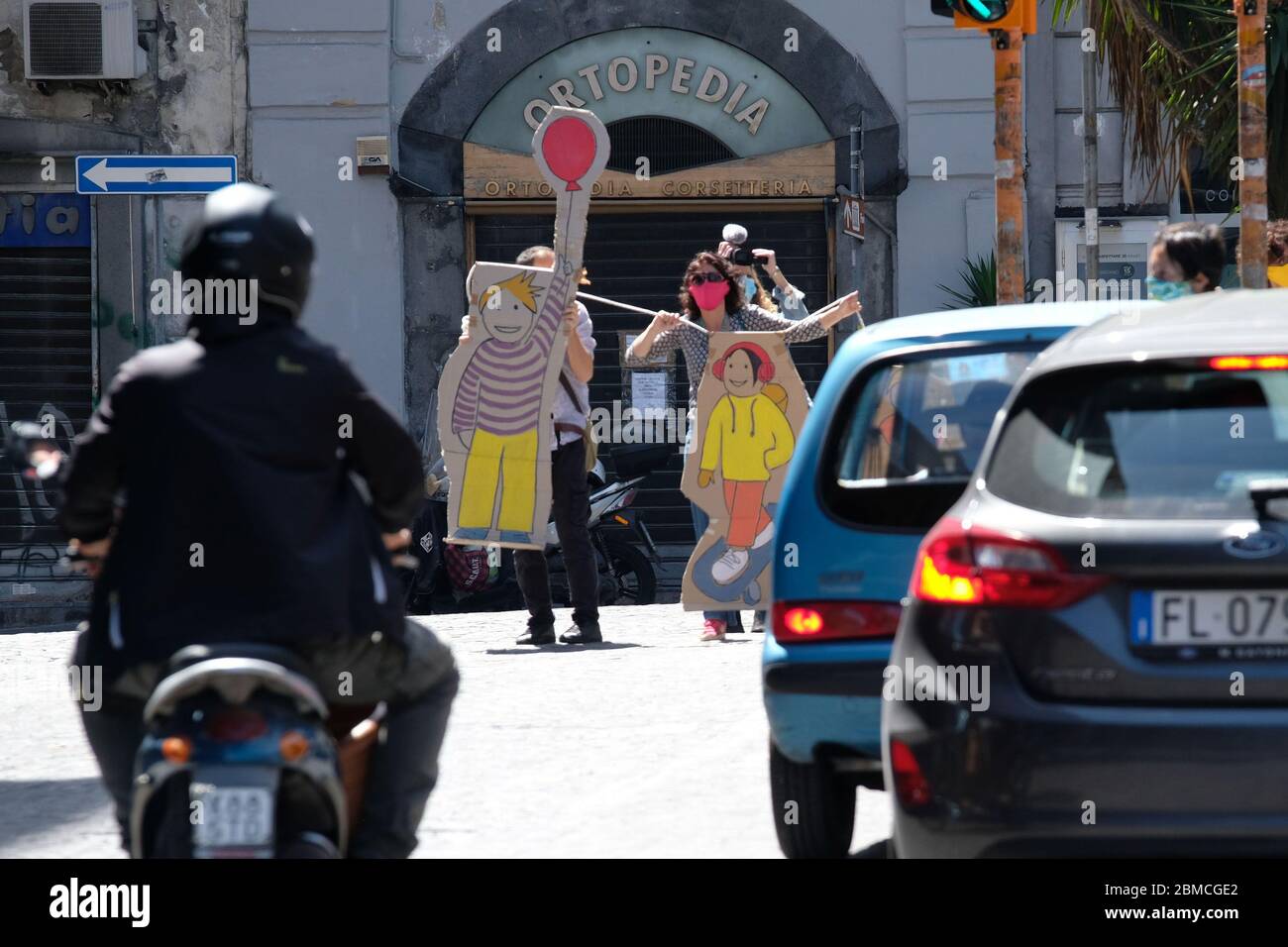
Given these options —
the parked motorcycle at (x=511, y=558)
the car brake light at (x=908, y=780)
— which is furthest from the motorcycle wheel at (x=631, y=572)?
the car brake light at (x=908, y=780)

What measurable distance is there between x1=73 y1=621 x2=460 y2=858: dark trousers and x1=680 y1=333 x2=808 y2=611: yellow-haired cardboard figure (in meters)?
7.41

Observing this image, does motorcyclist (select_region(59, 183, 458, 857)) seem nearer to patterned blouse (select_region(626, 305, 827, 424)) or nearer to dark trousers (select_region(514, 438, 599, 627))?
dark trousers (select_region(514, 438, 599, 627))

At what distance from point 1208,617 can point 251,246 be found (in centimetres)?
191

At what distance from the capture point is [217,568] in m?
3.81

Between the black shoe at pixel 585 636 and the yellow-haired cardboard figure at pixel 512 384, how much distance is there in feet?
1.85

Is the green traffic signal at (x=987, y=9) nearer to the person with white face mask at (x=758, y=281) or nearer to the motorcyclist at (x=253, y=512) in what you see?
the person with white face mask at (x=758, y=281)

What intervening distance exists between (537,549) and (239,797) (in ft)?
25.7

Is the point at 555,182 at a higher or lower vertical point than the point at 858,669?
higher

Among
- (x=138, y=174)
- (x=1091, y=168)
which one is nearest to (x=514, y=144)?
(x=1091, y=168)

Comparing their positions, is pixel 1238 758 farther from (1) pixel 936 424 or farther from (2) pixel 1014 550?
(1) pixel 936 424

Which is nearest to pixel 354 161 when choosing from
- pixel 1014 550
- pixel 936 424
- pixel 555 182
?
pixel 555 182

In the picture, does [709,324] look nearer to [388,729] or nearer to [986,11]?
[986,11]
